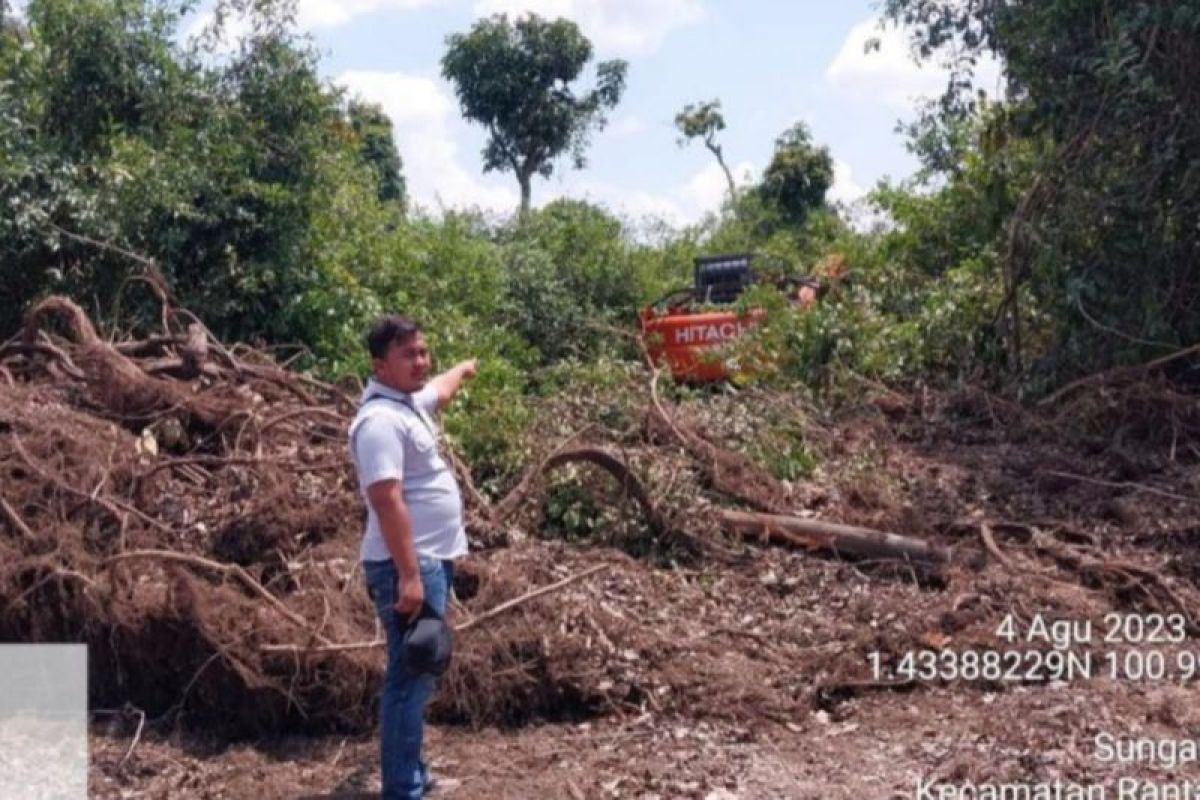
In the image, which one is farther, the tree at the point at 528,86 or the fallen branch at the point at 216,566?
the tree at the point at 528,86

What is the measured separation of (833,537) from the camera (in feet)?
21.3

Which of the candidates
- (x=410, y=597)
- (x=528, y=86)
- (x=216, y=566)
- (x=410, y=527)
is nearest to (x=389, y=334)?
(x=410, y=527)

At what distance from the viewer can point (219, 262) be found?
31.9 ft

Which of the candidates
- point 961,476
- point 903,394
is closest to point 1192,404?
point 961,476

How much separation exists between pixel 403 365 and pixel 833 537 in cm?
273

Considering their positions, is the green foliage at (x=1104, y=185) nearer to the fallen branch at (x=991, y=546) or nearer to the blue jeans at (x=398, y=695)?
the fallen branch at (x=991, y=546)

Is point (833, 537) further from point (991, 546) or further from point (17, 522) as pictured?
point (17, 522)

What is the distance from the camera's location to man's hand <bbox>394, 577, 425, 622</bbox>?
417 cm

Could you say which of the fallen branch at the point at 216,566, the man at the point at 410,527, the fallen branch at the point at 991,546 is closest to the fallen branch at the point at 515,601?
the fallen branch at the point at 216,566

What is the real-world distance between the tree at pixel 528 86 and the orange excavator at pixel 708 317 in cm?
1094

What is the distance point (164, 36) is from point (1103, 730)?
7.86 metres

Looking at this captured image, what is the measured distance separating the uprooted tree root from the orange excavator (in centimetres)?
318

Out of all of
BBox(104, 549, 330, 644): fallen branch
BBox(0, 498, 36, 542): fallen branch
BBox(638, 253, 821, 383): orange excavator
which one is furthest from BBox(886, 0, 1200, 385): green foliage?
BBox(0, 498, 36, 542): fallen branch

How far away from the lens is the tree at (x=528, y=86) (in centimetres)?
2297
